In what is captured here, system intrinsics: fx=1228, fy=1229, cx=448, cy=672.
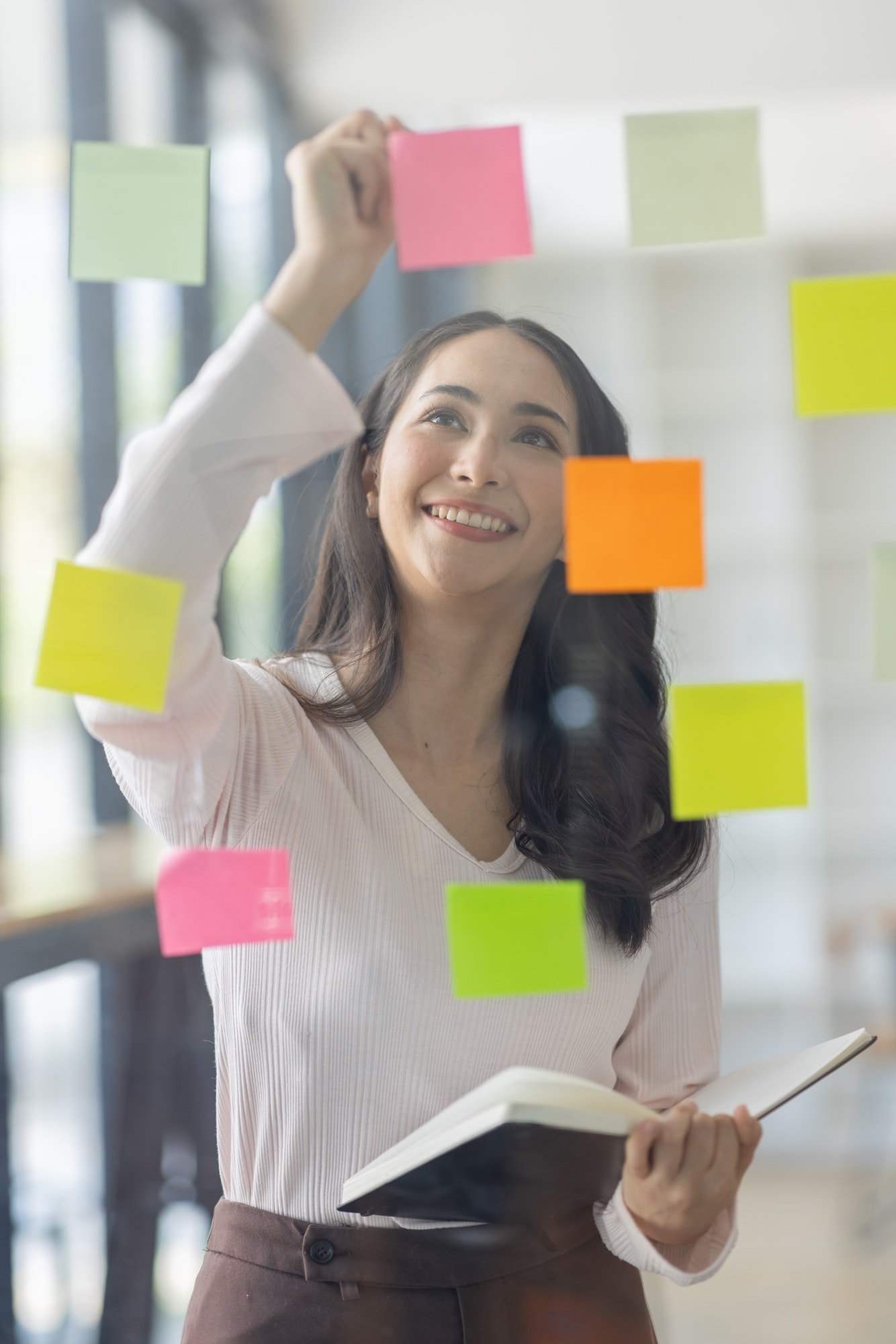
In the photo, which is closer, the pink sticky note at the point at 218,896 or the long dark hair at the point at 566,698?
the pink sticky note at the point at 218,896

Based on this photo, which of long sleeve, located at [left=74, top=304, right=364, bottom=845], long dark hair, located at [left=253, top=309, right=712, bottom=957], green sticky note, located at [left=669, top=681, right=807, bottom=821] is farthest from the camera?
long dark hair, located at [left=253, top=309, right=712, bottom=957]

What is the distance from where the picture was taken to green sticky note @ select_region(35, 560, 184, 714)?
64 centimetres

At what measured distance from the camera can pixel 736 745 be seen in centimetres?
74

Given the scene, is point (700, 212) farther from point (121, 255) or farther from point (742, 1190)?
point (742, 1190)

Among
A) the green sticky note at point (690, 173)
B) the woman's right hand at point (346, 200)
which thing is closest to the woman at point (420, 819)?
the woman's right hand at point (346, 200)

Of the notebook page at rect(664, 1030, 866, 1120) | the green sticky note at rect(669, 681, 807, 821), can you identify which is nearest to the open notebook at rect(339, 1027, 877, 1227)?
the notebook page at rect(664, 1030, 866, 1120)

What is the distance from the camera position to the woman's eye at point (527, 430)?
79cm

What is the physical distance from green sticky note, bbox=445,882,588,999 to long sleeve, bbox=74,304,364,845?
20 cm

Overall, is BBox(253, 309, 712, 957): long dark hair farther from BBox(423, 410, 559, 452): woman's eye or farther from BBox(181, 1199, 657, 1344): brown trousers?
BBox(181, 1199, 657, 1344): brown trousers

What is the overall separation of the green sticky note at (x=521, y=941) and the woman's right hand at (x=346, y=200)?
360 mm

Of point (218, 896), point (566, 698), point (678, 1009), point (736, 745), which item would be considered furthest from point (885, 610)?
point (218, 896)

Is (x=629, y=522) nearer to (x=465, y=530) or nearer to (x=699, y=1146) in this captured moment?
(x=465, y=530)

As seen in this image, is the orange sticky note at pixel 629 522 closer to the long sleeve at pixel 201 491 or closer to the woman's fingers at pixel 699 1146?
the long sleeve at pixel 201 491

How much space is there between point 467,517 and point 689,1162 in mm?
410
